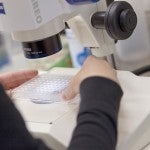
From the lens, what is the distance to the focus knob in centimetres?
65

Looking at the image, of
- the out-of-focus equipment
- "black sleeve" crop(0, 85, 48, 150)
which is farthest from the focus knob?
"black sleeve" crop(0, 85, 48, 150)

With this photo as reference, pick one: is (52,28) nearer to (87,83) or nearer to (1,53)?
(87,83)

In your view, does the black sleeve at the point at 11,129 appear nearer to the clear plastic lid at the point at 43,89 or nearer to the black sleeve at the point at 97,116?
the black sleeve at the point at 97,116

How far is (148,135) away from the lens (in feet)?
2.20

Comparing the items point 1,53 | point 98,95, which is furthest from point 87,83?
point 1,53

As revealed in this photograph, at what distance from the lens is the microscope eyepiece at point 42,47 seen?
2.16 feet

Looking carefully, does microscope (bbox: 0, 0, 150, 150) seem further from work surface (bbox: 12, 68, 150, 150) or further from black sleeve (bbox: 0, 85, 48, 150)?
black sleeve (bbox: 0, 85, 48, 150)

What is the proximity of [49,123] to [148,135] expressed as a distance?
0.18m

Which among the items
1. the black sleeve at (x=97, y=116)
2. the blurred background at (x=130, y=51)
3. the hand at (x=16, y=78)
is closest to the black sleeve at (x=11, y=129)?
the black sleeve at (x=97, y=116)

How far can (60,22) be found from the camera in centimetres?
66

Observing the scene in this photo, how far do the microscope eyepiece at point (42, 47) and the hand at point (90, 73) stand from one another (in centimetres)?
7

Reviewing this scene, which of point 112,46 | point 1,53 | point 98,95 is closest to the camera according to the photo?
point 98,95

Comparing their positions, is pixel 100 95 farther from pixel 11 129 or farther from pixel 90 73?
pixel 11 129

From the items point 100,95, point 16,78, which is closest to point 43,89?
point 16,78
